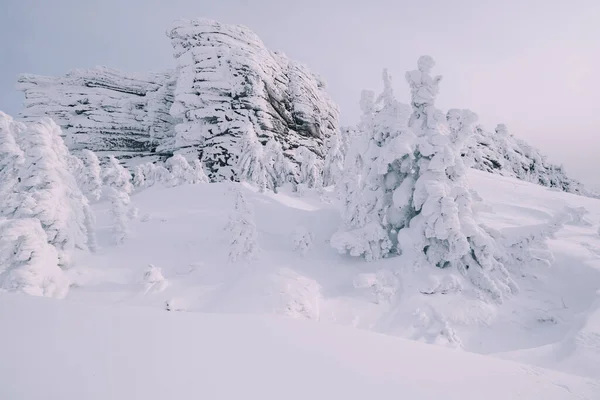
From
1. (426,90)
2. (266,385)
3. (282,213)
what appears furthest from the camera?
(282,213)

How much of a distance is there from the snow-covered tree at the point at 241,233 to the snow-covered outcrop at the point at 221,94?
27322 millimetres

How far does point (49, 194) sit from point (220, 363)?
407 inches

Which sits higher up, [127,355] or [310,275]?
[127,355]

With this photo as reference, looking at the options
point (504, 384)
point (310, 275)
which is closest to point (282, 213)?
point (310, 275)

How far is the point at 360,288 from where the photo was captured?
34.3 feet

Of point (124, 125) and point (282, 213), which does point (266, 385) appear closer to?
point (282, 213)

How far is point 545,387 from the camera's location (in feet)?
9.37

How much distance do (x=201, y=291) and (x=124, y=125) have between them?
44820mm

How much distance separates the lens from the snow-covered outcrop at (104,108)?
42688 millimetres

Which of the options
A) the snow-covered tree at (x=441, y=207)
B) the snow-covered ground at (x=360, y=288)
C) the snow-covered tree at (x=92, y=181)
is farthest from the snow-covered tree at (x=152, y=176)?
the snow-covered tree at (x=441, y=207)

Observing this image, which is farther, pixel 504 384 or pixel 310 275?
pixel 310 275

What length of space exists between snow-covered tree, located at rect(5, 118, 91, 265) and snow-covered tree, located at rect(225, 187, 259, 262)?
551 centimetres

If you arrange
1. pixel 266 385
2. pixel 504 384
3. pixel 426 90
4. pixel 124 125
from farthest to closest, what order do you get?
pixel 124 125, pixel 426 90, pixel 504 384, pixel 266 385

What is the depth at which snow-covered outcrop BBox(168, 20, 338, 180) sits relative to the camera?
3900 cm
